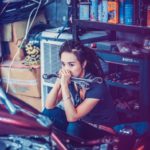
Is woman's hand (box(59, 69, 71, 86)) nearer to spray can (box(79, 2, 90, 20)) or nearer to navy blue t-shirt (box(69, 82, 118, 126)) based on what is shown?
navy blue t-shirt (box(69, 82, 118, 126))

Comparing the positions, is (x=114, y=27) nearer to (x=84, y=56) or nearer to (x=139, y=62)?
(x=139, y=62)

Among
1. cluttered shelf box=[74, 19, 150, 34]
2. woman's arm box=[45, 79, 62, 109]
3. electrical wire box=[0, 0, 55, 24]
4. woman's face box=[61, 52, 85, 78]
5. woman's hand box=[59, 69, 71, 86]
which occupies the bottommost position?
woman's arm box=[45, 79, 62, 109]

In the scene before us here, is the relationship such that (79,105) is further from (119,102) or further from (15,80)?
(15,80)

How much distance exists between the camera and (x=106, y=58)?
2.57 m

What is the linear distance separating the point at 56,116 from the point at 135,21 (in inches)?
32.1

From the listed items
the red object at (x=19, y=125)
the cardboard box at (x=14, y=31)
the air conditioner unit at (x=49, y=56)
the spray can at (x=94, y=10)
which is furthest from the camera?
the cardboard box at (x=14, y=31)

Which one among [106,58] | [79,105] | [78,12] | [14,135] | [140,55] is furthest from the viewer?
[78,12]

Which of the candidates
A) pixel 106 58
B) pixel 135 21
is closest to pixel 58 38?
pixel 106 58

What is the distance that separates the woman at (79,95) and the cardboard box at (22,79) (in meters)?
0.89

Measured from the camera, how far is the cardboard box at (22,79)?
9.93ft

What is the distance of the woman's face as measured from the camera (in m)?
2.03

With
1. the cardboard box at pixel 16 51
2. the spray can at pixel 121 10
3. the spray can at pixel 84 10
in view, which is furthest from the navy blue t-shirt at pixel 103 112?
the cardboard box at pixel 16 51

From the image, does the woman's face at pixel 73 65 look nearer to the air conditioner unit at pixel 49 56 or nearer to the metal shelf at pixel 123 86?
the metal shelf at pixel 123 86

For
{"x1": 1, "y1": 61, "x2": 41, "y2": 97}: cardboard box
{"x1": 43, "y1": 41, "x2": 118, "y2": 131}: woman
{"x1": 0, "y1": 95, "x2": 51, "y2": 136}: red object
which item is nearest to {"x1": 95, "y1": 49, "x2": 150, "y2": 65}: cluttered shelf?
{"x1": 43, "y1": 41, "x2": 118, "y2": 131}: woman
